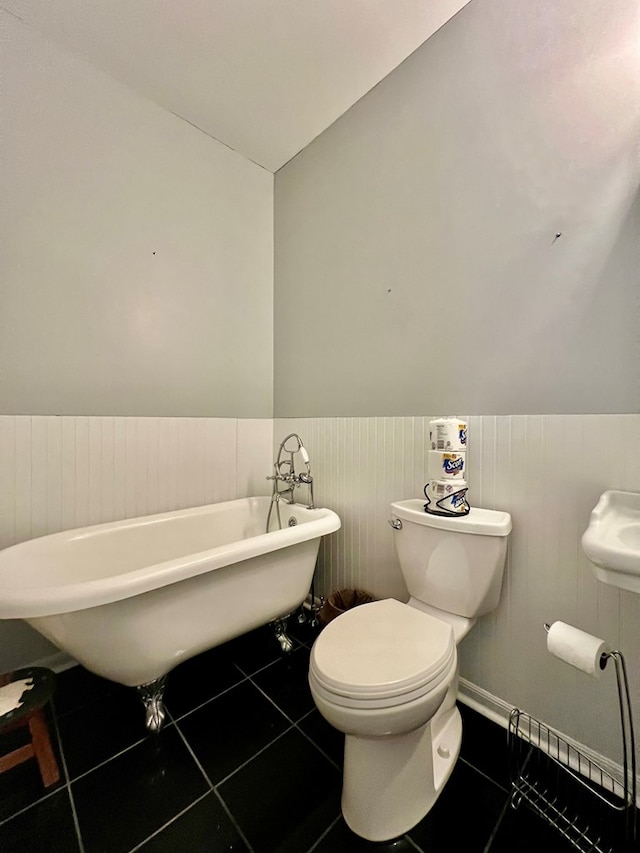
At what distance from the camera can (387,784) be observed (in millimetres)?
857

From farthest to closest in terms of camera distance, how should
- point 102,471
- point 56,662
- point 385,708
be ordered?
1. point 102,471
2. point 56,662
3. point 385,708

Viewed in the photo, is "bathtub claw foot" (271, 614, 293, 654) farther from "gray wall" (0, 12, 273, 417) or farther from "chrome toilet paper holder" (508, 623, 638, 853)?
"gray wall" (0, 12, 273, 417)

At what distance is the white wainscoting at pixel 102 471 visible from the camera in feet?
4.47

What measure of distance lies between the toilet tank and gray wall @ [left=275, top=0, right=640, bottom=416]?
42cm

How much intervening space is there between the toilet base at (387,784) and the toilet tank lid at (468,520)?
1.76ft

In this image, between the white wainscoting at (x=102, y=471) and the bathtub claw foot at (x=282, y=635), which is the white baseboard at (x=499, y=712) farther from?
the white wainscoting at (x=102, y=471)

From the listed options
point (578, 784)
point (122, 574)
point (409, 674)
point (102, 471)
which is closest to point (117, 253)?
point (102, 471)

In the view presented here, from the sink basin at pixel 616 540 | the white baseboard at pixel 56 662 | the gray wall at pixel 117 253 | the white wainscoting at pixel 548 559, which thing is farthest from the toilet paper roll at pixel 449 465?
the white baseboard at pixel 56 662

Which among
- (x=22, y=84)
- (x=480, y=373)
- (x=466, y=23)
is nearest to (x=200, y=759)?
(x=480, y=373)

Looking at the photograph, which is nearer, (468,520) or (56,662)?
(468,520)

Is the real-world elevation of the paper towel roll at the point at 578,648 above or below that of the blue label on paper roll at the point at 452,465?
below

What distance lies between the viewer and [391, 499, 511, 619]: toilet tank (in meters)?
1.08

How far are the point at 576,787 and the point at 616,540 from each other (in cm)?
79

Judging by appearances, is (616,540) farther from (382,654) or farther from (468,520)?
(382,654)
